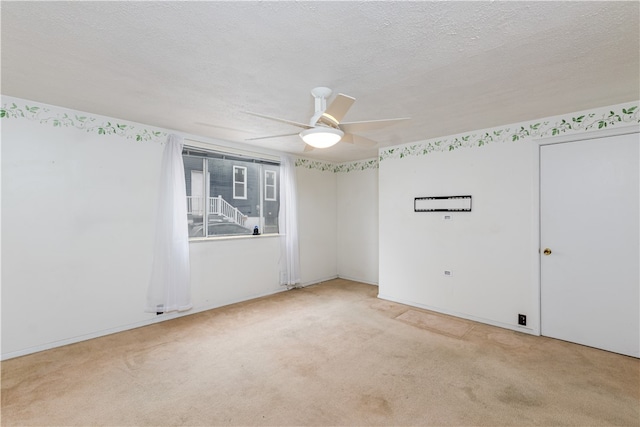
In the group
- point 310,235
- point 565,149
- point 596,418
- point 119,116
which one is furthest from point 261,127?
point 596,418

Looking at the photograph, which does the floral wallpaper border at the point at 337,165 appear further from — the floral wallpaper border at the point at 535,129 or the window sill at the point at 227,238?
the window sill at the point at 227,238

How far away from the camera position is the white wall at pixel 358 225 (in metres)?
5.47

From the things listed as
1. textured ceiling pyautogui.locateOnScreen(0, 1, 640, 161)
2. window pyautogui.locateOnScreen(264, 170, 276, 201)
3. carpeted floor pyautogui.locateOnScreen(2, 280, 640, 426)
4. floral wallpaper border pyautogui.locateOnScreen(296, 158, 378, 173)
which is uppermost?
textured ceiling pyautogui.locateOnScreen(0, 1, 640, 161)

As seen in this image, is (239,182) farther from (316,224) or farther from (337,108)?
(337,108)

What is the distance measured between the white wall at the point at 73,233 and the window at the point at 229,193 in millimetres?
418

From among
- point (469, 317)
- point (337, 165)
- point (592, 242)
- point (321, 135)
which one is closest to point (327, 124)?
point (321, 135)

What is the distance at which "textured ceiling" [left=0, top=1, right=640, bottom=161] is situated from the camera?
1.53 meters

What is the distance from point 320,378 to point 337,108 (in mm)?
2103

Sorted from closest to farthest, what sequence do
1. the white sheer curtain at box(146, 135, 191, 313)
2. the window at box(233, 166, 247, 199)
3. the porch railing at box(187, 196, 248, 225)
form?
the white sheer curtain at box(146, 135, 191, 313) → the porch railing at box(187, 196, 248, 225) → the window at box(233, 166, 247, 199)

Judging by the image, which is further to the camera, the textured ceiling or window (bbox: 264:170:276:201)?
window (bbox: 264:170:276:201)

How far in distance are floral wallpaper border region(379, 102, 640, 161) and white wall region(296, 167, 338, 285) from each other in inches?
71.4

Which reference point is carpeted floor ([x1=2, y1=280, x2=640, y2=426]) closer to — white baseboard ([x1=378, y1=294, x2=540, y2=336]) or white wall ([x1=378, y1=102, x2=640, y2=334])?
white baseboard ([x1=378, y1=294, x2=540, y2=336])

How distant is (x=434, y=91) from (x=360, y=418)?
2546mm

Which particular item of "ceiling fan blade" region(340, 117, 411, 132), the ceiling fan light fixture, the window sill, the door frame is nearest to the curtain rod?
the window sill
